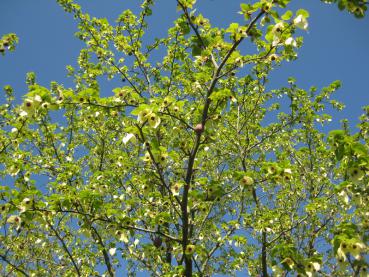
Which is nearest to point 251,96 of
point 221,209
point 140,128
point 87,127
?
point 221,209

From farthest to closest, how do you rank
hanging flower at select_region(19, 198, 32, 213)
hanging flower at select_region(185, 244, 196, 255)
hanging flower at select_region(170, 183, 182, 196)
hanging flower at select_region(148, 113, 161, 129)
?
hanging flower at select_region(185, 244, 196, 255) → hanging flower at select_region(170, 183, 182, 196) → hanging flower at select_region(19, 198, 32, 213) → hanging flower at select_region(148, 113, 161, 129)

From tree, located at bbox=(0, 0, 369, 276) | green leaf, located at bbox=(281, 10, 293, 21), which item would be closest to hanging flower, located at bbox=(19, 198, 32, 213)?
tree, located at bbox=(0, 0, 369, 276)

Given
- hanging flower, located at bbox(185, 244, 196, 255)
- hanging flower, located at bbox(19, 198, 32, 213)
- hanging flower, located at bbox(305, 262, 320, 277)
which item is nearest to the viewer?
hanging flower, located at bbox(305, 262, 320, 277)

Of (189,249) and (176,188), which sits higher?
(176,188)

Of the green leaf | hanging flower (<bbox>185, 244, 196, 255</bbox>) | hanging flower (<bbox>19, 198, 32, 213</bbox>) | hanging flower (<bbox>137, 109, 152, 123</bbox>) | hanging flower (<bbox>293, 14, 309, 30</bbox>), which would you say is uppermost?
the green leaf

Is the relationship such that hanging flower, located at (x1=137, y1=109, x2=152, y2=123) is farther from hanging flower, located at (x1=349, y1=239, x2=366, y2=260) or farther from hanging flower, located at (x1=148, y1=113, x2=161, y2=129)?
hanging flower, located at (x1=349, y1=239, x2=366, y2=260)

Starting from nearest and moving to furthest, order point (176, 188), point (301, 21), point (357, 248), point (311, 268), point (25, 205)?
1. point (357, 248)
2. point (301, 21)
3. point (311, 268)
4. point (25, 205)
5. point (176, 188)

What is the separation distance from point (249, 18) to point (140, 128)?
2.15 m

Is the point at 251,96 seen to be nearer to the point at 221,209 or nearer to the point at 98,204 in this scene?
the point at 221,209

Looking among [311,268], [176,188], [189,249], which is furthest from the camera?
[189,249]

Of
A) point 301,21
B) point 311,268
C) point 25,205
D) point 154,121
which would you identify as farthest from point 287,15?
point 25,205

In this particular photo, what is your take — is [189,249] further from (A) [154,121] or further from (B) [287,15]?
(B) [287,15]

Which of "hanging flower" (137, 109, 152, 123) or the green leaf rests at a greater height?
the green leaf

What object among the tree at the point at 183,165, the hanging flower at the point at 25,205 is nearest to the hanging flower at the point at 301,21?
the tree at the point at 183,165
